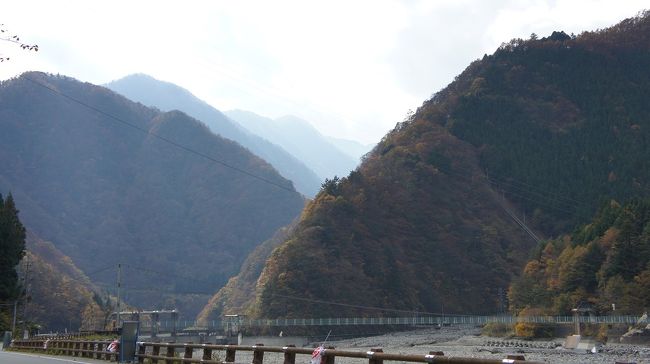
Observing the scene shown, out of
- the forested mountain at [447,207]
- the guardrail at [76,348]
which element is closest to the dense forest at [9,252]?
the guardrail at [76,348]

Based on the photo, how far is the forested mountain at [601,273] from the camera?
90938 mm

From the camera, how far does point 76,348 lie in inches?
1168

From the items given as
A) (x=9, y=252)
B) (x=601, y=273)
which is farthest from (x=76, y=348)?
(x=601, y=273)

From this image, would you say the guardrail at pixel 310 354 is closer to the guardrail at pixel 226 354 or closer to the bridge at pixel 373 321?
the guardrail at pixel 226 354

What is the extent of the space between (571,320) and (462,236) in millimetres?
52503

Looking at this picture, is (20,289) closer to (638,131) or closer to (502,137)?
(502,137)

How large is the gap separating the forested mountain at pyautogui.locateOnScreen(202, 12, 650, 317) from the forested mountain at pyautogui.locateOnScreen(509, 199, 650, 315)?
25522 millimetres

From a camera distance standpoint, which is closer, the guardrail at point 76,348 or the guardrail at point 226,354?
the guardrail at point 226,354

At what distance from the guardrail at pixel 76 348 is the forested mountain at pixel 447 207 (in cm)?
8287

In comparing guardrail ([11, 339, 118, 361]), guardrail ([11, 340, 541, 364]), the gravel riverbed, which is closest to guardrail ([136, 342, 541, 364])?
guardrail ([11, 340, 541, 364])

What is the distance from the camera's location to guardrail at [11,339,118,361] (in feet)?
79.7

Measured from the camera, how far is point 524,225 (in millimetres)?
160625

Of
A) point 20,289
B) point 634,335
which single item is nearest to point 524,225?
point 634,335

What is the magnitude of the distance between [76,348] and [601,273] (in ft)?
264
